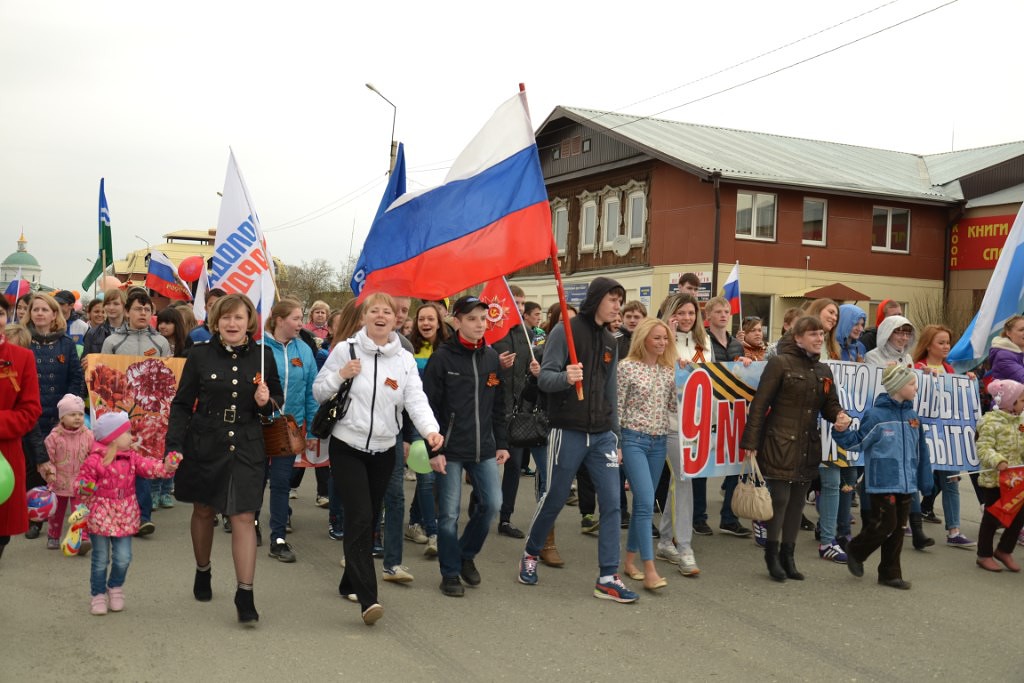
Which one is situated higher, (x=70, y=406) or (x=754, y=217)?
(x=754, y=217)

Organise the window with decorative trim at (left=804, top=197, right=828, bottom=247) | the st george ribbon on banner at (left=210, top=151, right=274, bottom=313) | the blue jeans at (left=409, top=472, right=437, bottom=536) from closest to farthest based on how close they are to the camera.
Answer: the st george ribbon on banner at (left=210, top=151, right=274, bottom=313), the blue jeans at (left=409, top=472, right=437, bottom=536), the window with decorative trim at (left=804, top=197, right=828, bottom=247)

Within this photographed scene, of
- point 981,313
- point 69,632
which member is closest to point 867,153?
point 981,313

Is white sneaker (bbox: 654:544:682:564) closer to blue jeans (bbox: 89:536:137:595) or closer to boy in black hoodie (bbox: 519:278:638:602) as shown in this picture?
boy in black hoodie (bbox: 519:278:638:602)

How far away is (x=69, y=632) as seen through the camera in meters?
5.57

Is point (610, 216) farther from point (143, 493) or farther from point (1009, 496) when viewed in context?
point (143, 493)

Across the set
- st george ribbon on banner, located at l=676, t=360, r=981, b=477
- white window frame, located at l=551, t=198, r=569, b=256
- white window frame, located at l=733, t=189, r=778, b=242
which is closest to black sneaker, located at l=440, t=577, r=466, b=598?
st george ribbon on banner, located at l=676, t=360, r=981, b=477

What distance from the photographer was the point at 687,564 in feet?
24.2

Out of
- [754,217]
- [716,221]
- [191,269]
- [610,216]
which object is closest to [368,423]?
[191,269]

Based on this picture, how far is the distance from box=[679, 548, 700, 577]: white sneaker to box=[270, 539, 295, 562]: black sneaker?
294 centimetres

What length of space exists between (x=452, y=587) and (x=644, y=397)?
193cm

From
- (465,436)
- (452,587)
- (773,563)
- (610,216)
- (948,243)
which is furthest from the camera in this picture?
(610,216)

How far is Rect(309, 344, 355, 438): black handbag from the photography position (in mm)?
5867

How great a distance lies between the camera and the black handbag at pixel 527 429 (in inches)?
292

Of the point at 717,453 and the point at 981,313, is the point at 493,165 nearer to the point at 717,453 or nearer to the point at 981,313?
the point at 717,453
